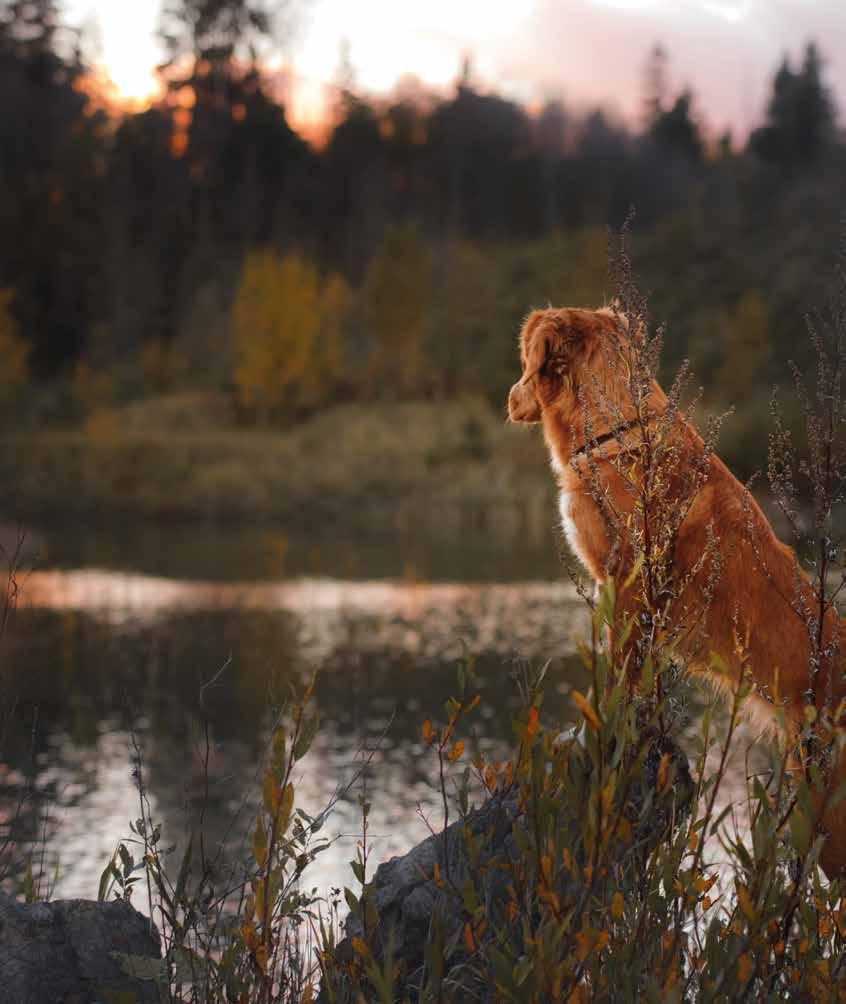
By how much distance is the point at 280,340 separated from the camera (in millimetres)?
59781

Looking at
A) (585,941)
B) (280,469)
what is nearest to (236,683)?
(585,941)

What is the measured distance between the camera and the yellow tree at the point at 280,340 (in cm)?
5922

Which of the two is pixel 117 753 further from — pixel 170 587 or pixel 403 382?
pixel 403 382

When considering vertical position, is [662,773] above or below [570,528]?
below

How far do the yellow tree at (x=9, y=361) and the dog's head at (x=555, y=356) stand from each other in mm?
54114

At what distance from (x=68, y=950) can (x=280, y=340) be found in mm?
56285

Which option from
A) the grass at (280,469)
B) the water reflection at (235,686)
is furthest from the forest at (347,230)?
the water reflection at (235,686)

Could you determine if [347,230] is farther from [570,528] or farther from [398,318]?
[570,528]

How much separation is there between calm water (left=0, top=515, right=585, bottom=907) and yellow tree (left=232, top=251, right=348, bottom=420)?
23.2 m

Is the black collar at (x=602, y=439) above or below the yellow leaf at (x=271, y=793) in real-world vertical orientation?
above

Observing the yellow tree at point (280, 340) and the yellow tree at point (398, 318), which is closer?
the yellow tree at point (280, 340)

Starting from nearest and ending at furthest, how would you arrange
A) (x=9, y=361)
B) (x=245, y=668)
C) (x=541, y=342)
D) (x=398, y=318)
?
(x=541, y=342) → (x=245, y=668) → (x=9, y=361) → (x=398, y=318)

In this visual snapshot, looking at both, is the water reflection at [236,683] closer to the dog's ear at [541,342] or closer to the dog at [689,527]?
the dog at [689,527]

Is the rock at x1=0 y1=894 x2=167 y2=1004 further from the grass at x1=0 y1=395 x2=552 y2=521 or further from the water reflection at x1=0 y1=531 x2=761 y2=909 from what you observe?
the grass at x1=0 y1=395 x2=552 y2=521
